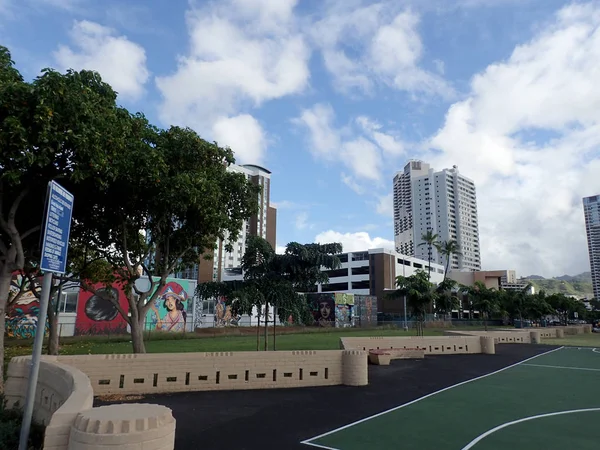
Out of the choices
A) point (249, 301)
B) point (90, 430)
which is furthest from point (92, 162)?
→ point (249, 301)

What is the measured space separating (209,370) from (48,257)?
30.4 feet

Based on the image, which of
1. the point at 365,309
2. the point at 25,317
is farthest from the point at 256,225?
the point at 25,317

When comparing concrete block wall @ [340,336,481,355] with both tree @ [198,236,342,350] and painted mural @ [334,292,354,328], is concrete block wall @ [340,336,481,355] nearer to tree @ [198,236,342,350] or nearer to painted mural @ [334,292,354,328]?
tree @ [198,236,342,350]

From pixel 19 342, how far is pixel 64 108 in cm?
2942

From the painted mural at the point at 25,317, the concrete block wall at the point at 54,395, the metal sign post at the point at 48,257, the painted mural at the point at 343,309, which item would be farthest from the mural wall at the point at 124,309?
the metal sign post at the point at 48,257

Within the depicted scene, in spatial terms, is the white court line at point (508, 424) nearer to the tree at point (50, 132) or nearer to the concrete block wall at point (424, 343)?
the tree at point (50, 132)

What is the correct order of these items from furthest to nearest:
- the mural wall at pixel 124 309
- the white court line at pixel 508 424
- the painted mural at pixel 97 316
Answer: the mural wall at pixel 124 309, the painted mural at pixel 97 316, the white court line at pixel 508 424

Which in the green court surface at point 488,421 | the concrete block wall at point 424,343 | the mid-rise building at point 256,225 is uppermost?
the mid-rise building at point 256,225

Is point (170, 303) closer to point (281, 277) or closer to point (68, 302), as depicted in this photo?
point (68, 302)

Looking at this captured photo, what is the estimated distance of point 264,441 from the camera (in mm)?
8695

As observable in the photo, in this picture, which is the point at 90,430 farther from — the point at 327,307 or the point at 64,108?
the point at 327,307

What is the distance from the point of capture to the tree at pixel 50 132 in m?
10.8

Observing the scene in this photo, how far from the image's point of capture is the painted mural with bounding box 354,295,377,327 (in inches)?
2985

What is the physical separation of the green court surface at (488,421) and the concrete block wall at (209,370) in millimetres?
3609
